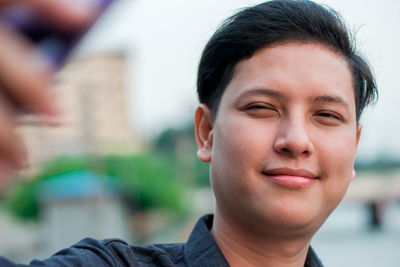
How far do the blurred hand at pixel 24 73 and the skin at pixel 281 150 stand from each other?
80cm

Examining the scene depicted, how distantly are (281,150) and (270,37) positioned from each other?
1.11ft

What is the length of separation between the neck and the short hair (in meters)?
0.34

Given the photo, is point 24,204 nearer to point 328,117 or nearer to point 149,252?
point 149,252

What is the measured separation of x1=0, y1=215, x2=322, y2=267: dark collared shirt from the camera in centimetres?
105

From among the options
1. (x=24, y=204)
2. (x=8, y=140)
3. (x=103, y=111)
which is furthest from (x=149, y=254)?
(x=24, y=204)

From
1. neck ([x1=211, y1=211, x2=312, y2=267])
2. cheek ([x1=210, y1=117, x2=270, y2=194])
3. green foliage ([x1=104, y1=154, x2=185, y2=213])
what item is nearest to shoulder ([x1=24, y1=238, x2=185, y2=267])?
neck ([x1=211, y1=211, x2=312, y2=267])

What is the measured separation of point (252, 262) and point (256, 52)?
0.56 meters

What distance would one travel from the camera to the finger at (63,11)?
374mm

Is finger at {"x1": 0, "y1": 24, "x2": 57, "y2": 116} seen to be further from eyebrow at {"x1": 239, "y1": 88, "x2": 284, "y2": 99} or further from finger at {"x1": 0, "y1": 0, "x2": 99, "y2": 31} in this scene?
eyebrow at {"x1": 239, "y1": 88, "x2": 284, "y2": 99}

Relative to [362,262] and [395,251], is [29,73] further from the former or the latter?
[395,251]

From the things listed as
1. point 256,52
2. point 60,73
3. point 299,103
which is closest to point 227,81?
point 256,52

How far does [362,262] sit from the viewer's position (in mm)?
11547

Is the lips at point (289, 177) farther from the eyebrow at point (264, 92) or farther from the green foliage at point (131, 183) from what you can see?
the green foliage at point (131, 183)

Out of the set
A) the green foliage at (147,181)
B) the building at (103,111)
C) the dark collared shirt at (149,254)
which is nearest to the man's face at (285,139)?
the dark collared shirt at (149,254)
